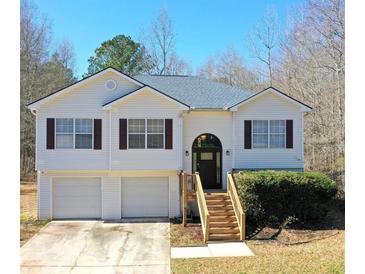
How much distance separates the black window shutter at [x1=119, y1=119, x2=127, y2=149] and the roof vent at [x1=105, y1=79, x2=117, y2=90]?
5.64ft

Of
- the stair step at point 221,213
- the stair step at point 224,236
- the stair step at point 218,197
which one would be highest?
the stair step at point 218,197

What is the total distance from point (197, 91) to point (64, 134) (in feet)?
24.6

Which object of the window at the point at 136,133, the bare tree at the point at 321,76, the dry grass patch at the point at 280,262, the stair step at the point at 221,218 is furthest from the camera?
the bare tree at the point at 321,76

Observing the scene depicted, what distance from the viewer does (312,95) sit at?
78.0ft

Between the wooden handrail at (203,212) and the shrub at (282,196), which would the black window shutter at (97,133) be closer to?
the wooden handrail at (203,212)

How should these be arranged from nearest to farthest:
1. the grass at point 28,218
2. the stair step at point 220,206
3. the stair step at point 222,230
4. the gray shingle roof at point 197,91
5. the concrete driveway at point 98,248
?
1. the concrete driveway at point 98,248
2. the stair step at point 222,230
3. the grass at point 28,218
4. the stair step at point 220,206
5. the gray shingle roof at point 197,91

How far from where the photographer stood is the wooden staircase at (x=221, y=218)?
37.9 feet

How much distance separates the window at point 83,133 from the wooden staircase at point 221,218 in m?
6.21

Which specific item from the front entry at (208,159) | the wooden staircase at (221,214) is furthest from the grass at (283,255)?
the front entry at (208,159)

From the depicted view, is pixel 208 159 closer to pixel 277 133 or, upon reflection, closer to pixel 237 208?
pixel 277 133

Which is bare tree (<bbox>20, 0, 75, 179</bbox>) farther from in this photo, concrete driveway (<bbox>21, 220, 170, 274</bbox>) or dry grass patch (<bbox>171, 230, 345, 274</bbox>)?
dry grass patch (<bbox>171, 230, 345, 274</bbox>)

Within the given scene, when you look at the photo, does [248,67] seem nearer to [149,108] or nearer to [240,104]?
[240,104]

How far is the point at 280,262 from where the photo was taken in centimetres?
885
